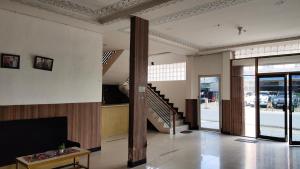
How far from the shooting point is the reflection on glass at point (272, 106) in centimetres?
739

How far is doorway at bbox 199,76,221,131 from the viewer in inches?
360

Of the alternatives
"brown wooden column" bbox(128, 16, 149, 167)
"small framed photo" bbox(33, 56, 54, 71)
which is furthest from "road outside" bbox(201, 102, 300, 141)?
"small framed photo" bbox(33, 56, 54, 71)

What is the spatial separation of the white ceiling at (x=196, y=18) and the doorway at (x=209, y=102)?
212 cm

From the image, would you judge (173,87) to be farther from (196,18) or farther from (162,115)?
(196,18)

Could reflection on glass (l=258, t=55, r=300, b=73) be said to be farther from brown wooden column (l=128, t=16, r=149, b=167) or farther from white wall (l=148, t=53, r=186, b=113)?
brown wooden column (l=128, t=16, r=149, b=167)

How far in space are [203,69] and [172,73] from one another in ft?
5.78

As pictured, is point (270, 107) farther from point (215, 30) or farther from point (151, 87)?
point (151, 87)

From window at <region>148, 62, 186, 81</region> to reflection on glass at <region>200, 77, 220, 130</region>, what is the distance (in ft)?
3.73

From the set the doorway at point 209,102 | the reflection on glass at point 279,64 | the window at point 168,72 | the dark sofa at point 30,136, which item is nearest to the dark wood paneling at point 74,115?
the dark sofa at point 30,136

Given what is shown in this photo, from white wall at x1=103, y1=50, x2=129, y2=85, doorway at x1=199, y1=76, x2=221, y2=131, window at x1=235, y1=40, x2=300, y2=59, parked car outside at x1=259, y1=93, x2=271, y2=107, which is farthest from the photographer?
doorway at x1=199, y1=76, x2=221, y2=131

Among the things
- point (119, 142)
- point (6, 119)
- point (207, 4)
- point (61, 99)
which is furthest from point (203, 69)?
point (6, 119)

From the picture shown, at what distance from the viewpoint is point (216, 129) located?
9.10 m

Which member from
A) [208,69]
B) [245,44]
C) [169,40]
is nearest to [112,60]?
[169,40]

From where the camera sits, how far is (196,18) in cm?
521
